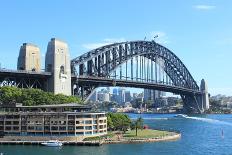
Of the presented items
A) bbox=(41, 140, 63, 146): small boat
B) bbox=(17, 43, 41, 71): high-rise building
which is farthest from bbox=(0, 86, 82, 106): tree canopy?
bbox=(41, 140, 63, 146): small boat

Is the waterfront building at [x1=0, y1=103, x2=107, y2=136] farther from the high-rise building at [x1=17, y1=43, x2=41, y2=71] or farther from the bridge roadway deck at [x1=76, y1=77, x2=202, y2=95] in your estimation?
the bridge roadway deck at [x1=76, y1=77, x2=202, y2=95]

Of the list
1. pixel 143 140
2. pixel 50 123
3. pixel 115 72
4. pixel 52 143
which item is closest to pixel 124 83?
pixel 115 72

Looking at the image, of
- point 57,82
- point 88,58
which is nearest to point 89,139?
point 57,82

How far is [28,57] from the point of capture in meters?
104

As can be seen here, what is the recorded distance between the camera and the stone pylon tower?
102 meters

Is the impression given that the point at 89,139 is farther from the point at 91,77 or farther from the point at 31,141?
the point at 91,77

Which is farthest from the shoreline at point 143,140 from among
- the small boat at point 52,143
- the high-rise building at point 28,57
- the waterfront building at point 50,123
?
the high-rise building at point 28,57

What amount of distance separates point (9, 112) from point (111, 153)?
76.3ft

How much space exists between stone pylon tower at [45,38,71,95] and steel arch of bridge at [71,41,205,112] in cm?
1034

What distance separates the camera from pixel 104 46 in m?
138

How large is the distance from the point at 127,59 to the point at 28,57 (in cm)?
Answer: 5008

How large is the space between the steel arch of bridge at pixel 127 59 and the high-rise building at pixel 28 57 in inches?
529

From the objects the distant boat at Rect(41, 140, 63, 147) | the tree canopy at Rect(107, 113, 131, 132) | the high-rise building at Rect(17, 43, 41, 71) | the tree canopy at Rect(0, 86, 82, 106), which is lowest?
the distant boat at Rect(41, 140, 63, 147)

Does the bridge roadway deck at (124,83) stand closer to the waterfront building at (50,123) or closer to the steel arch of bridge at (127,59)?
the steel arch of bridge at (127,59)
